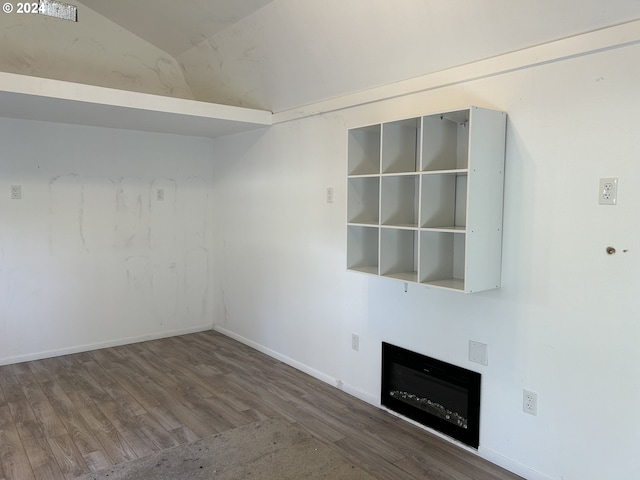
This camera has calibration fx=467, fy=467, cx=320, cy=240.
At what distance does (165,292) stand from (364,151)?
2.88 meters

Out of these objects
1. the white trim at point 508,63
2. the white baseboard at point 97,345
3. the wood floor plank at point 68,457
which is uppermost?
the white trim at point 508,63

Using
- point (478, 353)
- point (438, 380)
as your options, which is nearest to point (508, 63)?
point (478, 353)

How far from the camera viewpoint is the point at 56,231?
13.7ft

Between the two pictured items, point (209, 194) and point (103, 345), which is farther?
point (209, 194)

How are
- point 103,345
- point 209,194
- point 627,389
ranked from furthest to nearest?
1. point 209,194
2. point 103,345
3. point 627,389

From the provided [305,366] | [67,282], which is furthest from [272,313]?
[67,282]

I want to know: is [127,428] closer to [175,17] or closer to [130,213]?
[130,213]

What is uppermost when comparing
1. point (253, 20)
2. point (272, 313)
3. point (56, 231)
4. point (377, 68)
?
point (253, 20)

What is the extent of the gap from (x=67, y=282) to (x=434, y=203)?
11.3 ft

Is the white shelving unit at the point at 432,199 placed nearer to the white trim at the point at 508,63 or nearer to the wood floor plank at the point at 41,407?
A: the white trim at the point at 508,63

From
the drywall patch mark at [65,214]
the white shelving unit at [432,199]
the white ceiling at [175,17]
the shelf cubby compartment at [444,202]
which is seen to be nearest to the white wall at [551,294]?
the white shelving unit at [432,199]

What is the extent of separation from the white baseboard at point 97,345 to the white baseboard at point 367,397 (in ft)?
1.09

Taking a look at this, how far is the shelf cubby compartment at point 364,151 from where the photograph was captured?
9.45 ft

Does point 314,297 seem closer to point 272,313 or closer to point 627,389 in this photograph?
point 272,313
